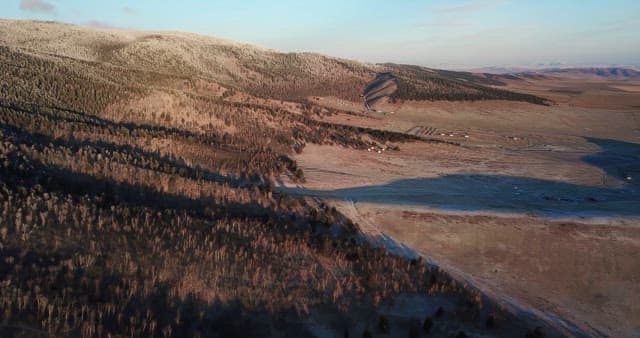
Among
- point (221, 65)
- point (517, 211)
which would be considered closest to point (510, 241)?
point (517, 211)

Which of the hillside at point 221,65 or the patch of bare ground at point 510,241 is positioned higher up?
the hillside at point 221,65

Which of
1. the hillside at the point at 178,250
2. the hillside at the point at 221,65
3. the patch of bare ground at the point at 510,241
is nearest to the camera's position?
the hillside at the point at 178,250

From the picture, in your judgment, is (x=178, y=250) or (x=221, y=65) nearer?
(x=178, y=250)

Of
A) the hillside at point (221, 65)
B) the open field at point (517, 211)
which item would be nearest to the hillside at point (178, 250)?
the open field at point (517, 211)

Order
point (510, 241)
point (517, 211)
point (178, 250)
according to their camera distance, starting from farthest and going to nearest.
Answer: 1. point (517, 211)
2. point (510, 241)
3. point (178, 250)

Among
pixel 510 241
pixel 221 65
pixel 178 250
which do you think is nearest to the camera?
pixel 178 250

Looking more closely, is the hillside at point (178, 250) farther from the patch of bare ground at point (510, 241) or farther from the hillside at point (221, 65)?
the hillside at point (221, 65)

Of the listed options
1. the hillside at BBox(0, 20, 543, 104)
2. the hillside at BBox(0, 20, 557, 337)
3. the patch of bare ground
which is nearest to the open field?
the patch of bare ground

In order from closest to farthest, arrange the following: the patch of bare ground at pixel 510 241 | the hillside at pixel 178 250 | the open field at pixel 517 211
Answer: the hillside at pixel 178 250 < the patch of bare ground at pixel 510 241 < the open field at pixel 517 211

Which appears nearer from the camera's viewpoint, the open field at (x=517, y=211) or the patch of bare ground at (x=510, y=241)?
the patch of bare ground at (x=510, y=241)

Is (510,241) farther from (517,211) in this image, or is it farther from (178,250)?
(178,250)

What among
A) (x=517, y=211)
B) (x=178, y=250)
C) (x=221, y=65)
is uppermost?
(x=221, y=65)
